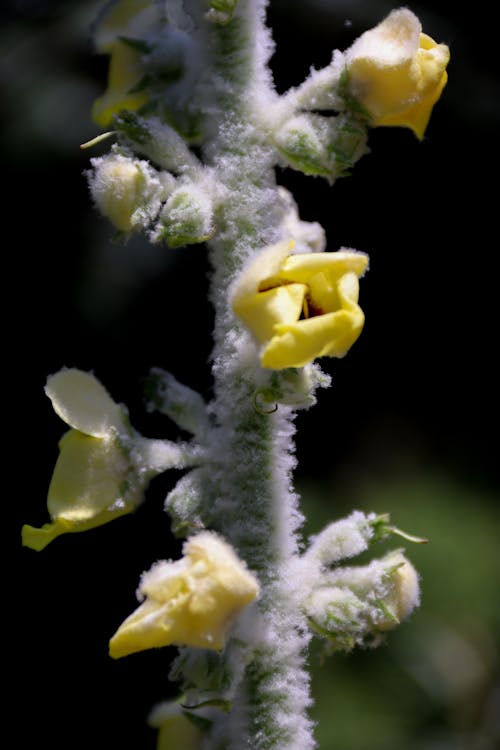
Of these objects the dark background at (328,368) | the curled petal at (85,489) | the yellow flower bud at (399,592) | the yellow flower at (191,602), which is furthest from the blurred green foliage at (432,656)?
the yellow flower at (191,602)

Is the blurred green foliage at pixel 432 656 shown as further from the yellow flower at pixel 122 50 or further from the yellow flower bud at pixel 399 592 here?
the yellow flower at pixel 122 50

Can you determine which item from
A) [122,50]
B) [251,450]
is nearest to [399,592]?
[251,450]

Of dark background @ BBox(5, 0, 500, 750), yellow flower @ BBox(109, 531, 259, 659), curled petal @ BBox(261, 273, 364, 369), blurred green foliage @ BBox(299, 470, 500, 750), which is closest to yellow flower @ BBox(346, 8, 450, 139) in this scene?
curled petal @ BBox(261, 273, 364, 369)

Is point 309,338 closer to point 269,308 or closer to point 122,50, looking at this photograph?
point 269,308

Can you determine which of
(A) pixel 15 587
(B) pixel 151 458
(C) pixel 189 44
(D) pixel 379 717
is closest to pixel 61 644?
(A) pixel 15 587

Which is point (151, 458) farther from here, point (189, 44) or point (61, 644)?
point (61, 644)

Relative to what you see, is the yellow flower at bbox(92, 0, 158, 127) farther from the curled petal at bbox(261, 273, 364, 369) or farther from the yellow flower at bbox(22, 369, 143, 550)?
the curled petal at bbox(261, 273, 364, 369)
